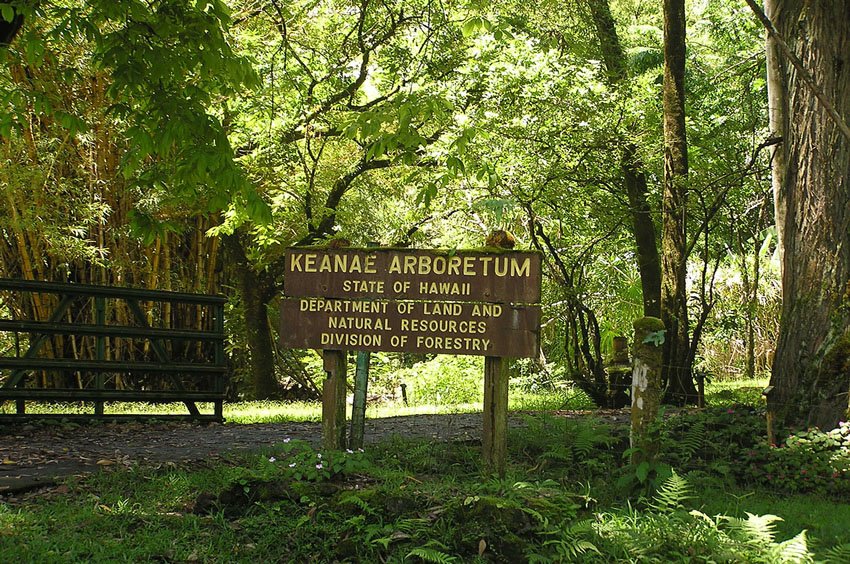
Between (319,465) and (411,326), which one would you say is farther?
(411,326)

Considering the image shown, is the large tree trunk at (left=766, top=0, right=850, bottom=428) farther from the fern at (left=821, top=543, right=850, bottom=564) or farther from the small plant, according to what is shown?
the small plant

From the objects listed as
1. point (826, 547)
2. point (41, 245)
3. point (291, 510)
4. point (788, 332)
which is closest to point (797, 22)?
point (788, 332)

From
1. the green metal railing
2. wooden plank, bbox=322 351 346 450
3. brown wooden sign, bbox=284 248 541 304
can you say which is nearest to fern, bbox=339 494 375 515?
wooden plank, bbox=322 351 346 450

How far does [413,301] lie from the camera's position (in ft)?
21.6

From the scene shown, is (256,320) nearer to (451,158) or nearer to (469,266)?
(451,158)

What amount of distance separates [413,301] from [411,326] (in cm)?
20

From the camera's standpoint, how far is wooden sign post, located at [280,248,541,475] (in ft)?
20.8

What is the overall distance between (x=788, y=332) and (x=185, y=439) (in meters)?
5.98

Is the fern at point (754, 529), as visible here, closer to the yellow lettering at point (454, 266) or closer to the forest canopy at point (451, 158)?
the yellow lettering at point (454, 266)

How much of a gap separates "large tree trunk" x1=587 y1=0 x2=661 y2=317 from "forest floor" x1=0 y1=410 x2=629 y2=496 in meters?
2.45

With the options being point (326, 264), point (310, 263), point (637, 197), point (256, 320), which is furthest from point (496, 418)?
point (256, 320)

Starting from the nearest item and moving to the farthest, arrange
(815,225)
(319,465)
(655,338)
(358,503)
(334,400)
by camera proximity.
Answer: (358,503) → (319,465) → (655,338) → (334,400) → (815,225)

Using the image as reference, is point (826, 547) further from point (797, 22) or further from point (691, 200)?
point (691, 200)

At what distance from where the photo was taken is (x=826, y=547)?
5004 millimetres
